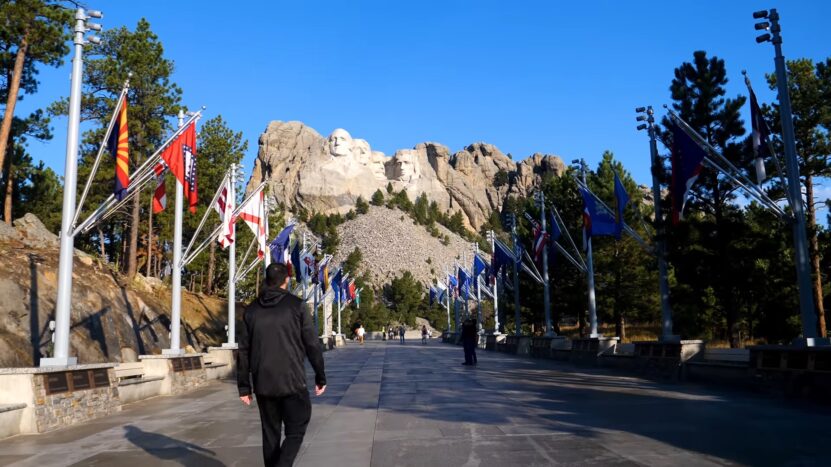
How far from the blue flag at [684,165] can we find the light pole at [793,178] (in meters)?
1.92

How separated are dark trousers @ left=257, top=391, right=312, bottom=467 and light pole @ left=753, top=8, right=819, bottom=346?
463 inches

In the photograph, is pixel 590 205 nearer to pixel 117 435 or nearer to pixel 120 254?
pixel 117 435

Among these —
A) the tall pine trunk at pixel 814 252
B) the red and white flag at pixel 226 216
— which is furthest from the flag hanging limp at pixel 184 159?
the tall pine trunk at pixel 814 252

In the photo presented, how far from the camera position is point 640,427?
9.08 m

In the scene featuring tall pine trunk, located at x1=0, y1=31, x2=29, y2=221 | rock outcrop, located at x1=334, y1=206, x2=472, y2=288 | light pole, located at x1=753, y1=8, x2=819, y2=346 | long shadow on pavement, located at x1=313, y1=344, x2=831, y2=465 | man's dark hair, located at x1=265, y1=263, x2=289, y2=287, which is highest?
rock outcrop, located at x1=334, y1=206, x2=472, y2=288

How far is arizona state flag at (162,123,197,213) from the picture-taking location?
16297mm

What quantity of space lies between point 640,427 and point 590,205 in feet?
52.0

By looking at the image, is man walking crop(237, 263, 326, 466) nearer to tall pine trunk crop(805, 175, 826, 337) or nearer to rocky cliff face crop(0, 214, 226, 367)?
rocky cliff face crop(0, 214, 226, 367)

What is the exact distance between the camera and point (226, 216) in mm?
21906

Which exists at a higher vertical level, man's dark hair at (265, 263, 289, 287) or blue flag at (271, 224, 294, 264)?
blue flag at (271, 224, 294, 264)

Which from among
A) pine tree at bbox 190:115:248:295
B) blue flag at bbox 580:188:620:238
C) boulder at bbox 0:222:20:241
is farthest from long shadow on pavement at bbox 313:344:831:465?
pine tree at bbox 190:115:248:295

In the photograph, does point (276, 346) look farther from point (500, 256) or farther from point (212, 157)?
point (212, 157)

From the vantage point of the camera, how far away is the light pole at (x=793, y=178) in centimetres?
1374

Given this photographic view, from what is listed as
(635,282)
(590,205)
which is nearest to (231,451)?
(590,205)
